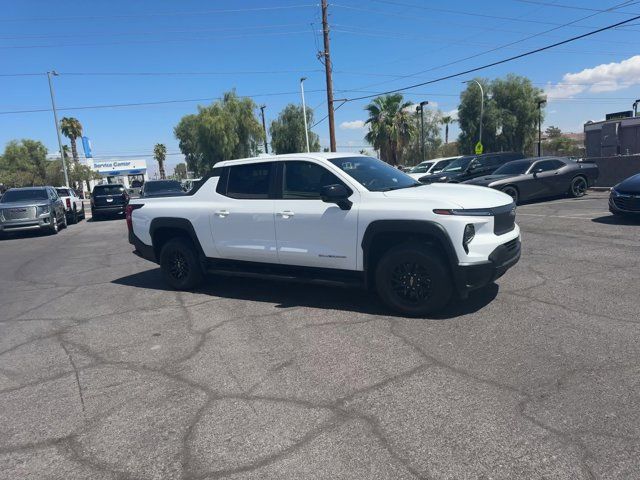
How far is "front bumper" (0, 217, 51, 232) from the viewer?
1594cm

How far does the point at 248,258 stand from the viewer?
627cm

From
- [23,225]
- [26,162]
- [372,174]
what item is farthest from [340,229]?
[26,162]

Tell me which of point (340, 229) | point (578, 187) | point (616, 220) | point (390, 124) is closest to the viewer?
point (340, 229)

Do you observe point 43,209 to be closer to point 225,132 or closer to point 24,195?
point 24,195

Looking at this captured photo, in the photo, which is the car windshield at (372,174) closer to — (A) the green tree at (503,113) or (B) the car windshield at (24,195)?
(B) the car windshield at (24,195)

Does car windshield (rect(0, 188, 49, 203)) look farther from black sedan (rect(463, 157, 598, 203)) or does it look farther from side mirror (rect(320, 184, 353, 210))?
side mirror (rect(320, 184, 353, 210))

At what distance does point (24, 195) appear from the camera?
17.5m

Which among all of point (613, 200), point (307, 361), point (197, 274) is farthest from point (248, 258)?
point (613, 200)

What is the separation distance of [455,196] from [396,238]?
759 mm

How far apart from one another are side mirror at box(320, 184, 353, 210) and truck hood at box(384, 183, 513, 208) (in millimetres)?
441

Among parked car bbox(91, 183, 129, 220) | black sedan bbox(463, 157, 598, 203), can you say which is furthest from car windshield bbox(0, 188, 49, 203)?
black sedan bbox(463, 157, 598, 203)

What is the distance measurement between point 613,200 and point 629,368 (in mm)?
8237

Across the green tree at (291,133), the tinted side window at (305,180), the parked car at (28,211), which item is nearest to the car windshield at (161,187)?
the parked car at (28,211)

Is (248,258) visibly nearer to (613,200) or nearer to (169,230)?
(169,230)
